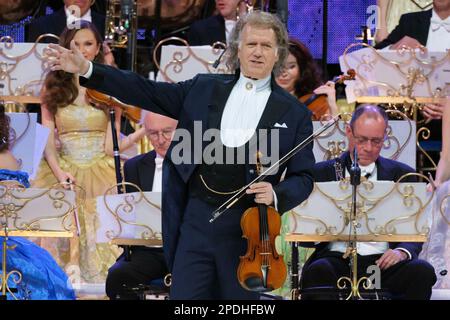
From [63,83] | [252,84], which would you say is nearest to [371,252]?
[252,84]

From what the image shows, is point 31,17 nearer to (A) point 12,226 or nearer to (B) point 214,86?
(A) point 12,226

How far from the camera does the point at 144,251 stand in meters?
5.76

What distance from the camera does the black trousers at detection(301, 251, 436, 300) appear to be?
5.51 m

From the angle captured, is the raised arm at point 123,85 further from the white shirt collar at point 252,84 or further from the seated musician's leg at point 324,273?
the seated musician's leg at point 324,273

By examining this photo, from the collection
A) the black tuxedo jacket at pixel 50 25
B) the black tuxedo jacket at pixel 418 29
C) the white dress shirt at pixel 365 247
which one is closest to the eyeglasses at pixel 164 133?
the white dress shirt at pixel 365 247

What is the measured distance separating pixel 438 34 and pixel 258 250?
10.3 ft

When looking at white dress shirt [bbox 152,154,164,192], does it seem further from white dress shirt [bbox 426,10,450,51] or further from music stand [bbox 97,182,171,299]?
white dress shirt [bbox 426,10,450,51]

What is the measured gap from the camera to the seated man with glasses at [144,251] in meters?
5.62

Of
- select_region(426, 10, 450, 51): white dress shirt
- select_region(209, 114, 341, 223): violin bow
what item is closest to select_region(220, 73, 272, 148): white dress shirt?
select_region(209, 114, 341, 223): violin bow

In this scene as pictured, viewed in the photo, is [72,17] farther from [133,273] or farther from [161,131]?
[133,273]

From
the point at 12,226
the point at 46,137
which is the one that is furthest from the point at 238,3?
the point at 12,226

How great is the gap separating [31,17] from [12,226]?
2279mm

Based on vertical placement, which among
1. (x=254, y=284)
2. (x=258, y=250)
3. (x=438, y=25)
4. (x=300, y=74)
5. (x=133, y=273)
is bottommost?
(x=133, y=273)

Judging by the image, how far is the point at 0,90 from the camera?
21.4ft
